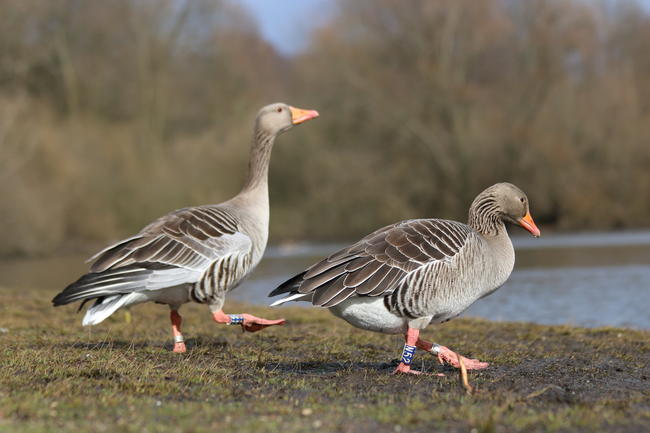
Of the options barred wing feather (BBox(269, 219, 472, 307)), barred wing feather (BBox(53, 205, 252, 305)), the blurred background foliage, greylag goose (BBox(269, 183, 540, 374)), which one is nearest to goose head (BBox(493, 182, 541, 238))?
greylag goose (BBox(269, 183, 540, 374))

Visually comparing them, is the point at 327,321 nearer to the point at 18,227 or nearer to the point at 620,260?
the point at 620,260

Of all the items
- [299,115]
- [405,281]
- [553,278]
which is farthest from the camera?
[553,278]

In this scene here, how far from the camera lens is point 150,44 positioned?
4219 cm

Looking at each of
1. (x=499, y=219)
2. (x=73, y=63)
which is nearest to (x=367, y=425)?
(x=499, y=219)

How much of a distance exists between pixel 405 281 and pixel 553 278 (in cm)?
1375

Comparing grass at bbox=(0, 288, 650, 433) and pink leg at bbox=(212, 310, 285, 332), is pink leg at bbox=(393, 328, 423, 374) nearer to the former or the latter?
grass at bbox=(0, 288, 650, 433)

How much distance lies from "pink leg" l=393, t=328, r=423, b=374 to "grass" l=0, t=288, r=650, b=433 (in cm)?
18

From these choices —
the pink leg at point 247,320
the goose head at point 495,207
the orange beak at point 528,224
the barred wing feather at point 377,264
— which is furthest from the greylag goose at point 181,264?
the orange beak at point 528,224

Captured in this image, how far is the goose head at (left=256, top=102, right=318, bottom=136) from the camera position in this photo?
33.1 feet

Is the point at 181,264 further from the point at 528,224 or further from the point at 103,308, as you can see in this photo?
the point at 528,224

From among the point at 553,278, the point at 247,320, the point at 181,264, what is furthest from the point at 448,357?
the point at 553,278

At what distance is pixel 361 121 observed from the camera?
39.2 metres

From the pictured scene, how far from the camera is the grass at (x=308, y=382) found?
201 inches

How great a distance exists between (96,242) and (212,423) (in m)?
34.2
